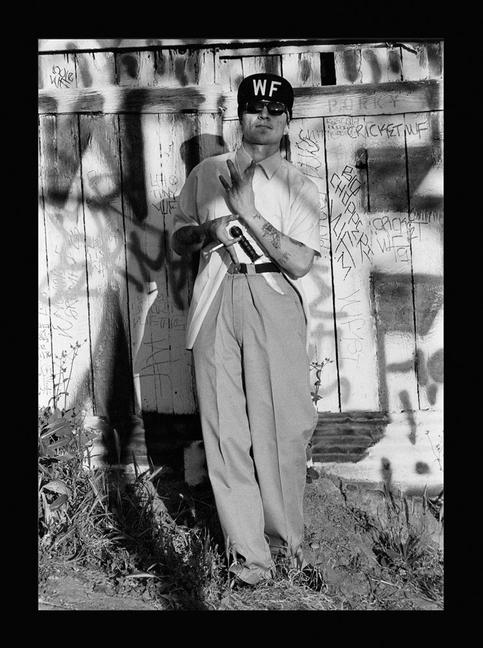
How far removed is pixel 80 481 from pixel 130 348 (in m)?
0.82

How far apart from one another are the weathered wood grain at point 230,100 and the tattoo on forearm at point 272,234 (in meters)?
1.20

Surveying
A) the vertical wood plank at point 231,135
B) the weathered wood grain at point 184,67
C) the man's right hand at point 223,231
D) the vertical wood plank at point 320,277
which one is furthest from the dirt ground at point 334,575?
the weathered wood grain at point 184,67

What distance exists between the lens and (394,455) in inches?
185

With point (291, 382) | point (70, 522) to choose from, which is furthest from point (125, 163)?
point (70, 522)

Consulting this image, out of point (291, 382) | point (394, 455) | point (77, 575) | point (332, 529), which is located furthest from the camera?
point (394, 455)

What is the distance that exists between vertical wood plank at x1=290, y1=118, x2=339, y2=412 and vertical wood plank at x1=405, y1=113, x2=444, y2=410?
48 centimetres

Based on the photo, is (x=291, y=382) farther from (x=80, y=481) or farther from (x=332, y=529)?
(x=80, y=481)

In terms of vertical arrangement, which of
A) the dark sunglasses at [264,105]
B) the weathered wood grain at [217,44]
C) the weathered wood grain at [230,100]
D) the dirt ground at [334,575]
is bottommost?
the dirt ground at [334,575]

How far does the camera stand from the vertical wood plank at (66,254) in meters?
4.66

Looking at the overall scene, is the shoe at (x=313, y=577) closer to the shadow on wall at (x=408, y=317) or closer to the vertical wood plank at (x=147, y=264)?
the shadow on wall at (x=408, y=317)

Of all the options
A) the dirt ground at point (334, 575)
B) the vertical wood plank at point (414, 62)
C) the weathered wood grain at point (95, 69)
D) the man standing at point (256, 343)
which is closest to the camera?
the man standing at point (256, 343)

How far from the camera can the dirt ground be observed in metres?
3.84

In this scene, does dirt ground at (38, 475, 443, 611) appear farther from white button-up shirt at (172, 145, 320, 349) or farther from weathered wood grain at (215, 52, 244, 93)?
weathered wood grain at (215, 52, 244, 93)

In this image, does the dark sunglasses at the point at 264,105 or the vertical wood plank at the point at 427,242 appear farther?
the vertical wood plank at the point at 427,242
